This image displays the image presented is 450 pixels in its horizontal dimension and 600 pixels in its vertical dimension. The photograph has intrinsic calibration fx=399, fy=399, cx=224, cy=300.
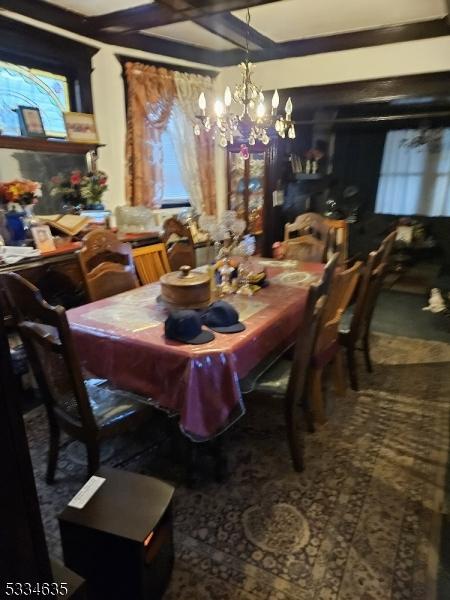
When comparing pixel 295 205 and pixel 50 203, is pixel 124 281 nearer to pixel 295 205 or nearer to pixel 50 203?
pixel 50 203

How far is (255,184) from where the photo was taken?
4.38m

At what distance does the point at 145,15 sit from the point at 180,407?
109 inches

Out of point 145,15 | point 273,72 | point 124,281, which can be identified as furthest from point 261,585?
point 273,72

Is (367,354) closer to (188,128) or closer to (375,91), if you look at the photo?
(375,91)

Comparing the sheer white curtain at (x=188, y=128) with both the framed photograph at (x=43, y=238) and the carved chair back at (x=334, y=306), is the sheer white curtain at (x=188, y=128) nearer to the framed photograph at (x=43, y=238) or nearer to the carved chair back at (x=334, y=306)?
the framed photograph at (x=43, y=238)

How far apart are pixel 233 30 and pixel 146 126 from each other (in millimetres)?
1069

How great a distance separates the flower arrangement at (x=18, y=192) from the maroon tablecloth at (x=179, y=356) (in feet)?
3.51

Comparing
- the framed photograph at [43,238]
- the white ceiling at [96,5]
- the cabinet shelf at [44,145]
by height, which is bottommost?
the framed photograph at [43,238]

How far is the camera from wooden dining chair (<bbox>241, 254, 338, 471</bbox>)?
167cm

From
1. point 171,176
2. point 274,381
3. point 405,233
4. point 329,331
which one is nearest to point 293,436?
point 274,381

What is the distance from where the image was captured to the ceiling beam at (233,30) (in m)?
3.03

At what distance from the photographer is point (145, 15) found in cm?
281

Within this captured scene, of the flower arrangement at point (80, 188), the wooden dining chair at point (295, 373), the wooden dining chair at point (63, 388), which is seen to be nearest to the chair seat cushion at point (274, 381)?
the wooden dining chair at point (295, 373)

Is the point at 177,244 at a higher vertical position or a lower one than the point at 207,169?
lower
